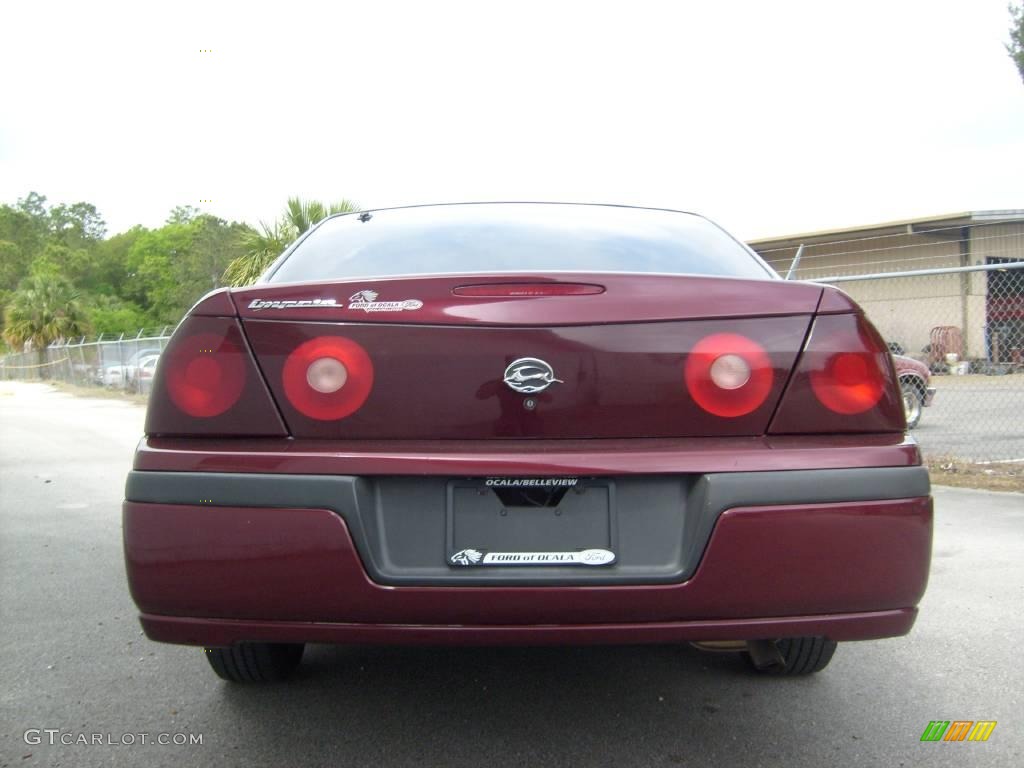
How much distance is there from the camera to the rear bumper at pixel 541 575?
76.2 inches

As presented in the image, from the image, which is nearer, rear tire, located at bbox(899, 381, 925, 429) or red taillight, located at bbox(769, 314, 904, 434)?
red taillight, located at bbox(769, 314, 904, 434)

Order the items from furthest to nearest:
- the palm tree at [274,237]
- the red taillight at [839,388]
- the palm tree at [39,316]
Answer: the palm tree at [39,316] < the palm tree at [274,237] < the red taillight at [839,388]

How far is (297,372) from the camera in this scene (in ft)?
6.71

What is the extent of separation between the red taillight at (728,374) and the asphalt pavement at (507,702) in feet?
2.91

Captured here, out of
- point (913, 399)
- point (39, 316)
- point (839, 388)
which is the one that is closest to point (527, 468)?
point (839, 388)

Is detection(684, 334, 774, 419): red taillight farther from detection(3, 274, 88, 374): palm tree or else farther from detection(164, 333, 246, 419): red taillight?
detection(3, 274, 88, 374): palm tree

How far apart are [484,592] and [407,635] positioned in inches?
→ 7.9

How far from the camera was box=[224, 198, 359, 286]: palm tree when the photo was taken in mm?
17641

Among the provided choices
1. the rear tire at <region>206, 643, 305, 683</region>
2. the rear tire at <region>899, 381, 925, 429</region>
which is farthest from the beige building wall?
the rear tire at <region>206, 643, 305, 683</region>

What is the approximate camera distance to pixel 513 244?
2732 mm

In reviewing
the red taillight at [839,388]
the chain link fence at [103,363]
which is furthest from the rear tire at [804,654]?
the chain link fence at [103,363]

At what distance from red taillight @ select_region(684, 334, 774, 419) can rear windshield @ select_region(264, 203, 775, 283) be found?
586 mm

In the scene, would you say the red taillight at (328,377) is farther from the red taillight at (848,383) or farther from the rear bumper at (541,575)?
the red taillight at (848,383)

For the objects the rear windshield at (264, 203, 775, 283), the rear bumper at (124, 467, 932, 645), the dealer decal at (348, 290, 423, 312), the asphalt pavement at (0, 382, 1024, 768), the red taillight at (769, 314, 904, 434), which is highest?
the rear windshield at (264, 203, 775, 283)
